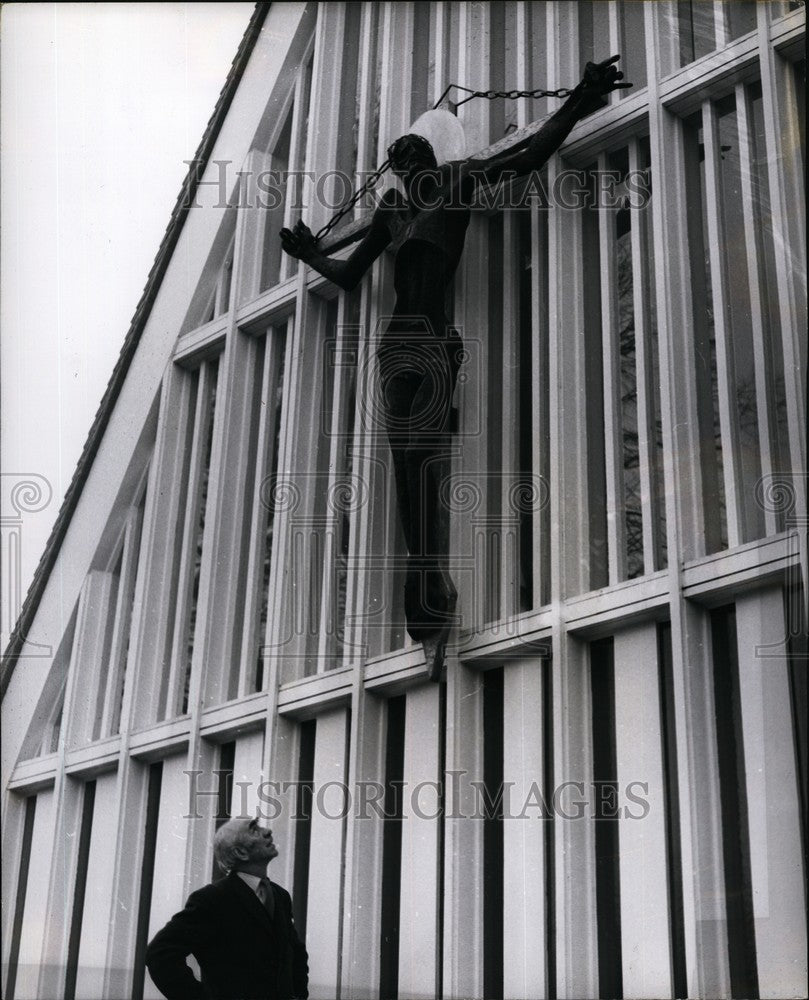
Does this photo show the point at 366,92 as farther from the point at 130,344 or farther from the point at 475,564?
the point at 475,564

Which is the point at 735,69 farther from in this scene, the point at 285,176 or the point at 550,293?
the point at 285,176

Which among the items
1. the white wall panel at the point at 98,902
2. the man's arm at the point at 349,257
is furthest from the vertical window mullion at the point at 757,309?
the white wall panel at the point at 98,902

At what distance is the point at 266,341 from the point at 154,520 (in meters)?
0.66

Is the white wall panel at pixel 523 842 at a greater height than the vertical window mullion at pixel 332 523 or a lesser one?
lesser

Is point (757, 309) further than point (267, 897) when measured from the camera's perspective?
No

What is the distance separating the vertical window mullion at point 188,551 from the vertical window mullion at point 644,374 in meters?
1.62

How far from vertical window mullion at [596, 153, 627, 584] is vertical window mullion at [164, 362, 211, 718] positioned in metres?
1.51

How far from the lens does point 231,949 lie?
4.37m

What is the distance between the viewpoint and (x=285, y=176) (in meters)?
5.59

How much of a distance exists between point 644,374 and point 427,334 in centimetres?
66

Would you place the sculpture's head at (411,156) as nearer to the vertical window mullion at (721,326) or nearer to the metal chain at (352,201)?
the metal chain at (352,201)

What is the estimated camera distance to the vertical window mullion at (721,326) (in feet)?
13.5

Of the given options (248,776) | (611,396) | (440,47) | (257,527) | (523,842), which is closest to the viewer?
(523,842)

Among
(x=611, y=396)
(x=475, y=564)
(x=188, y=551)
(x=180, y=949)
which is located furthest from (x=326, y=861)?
(x=611, y=396)
